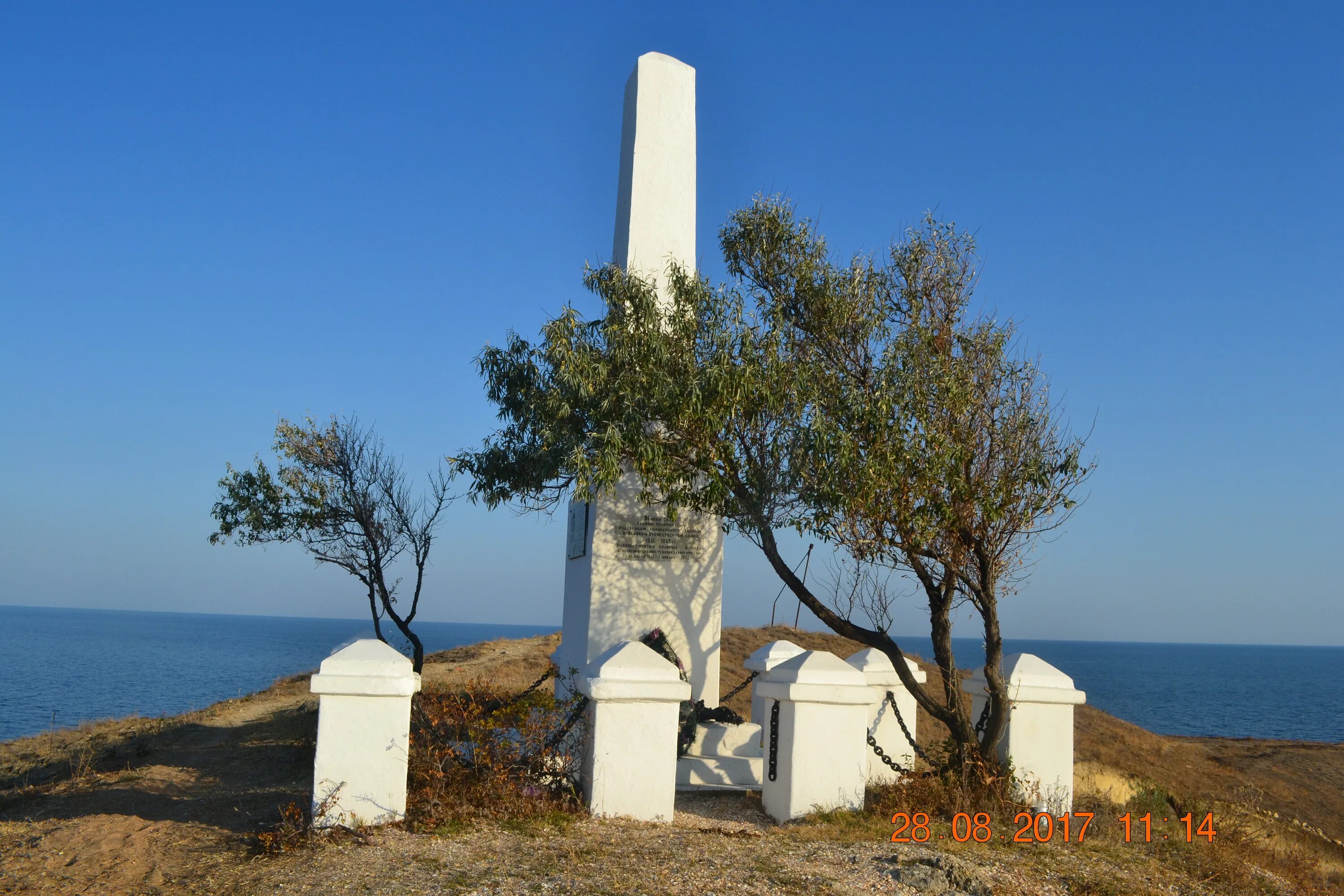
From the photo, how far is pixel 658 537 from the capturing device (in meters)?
11.5

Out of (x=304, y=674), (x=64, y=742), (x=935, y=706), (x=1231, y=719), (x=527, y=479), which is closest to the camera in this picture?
(x=935, y=706)

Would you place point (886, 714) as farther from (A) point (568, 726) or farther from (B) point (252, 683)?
(B) point (252, 683)

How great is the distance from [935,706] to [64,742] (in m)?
13.9

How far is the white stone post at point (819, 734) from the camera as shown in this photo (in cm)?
823

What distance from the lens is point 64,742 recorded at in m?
15.3

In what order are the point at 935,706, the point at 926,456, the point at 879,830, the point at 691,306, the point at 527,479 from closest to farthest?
the point at 879,830, the point at 926,456, the point at 935,706, the point at 691,306, the point at 527,479

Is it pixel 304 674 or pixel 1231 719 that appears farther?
pixel 1231 719

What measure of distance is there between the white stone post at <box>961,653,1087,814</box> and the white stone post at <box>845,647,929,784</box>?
1008mm

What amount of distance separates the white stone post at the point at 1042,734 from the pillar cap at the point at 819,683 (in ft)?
4.41

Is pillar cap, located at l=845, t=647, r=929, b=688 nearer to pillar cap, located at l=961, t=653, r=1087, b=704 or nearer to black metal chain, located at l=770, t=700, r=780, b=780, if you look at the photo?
pillar cap, located at l=961, t=653, r=1087, b=704

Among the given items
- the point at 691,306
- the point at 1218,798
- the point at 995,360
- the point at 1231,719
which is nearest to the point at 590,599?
A: the point at 691,306

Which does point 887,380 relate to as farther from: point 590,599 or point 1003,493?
point 590,599
